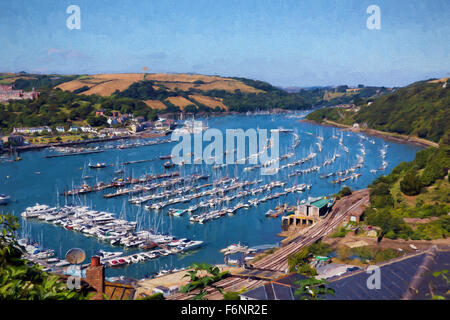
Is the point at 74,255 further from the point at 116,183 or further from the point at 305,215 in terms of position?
the point at 116,183

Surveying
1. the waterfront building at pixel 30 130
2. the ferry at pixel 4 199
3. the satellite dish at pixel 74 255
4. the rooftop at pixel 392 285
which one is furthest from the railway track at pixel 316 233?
the waterfront building at pixel 30 130

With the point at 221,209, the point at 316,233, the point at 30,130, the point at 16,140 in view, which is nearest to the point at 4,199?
the point at 221,209

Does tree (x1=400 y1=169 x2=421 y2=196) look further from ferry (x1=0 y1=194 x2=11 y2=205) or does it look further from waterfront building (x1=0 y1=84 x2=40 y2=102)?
waterfront building (x1=0 y1=84 x2=40 y2=102)

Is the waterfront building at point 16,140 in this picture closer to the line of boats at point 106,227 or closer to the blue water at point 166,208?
the blue water at point 166,208

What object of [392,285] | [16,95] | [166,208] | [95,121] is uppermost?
[16,95]

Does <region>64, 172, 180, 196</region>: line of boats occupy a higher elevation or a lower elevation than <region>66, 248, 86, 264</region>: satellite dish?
lower

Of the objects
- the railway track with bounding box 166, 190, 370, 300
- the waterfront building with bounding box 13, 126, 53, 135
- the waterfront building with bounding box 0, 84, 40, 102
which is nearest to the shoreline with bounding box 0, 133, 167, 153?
the waterfront building with bounding box 13, 126, 53, 135

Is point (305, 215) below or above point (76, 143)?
→ below

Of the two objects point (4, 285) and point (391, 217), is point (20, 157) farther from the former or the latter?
point (4, 285)
